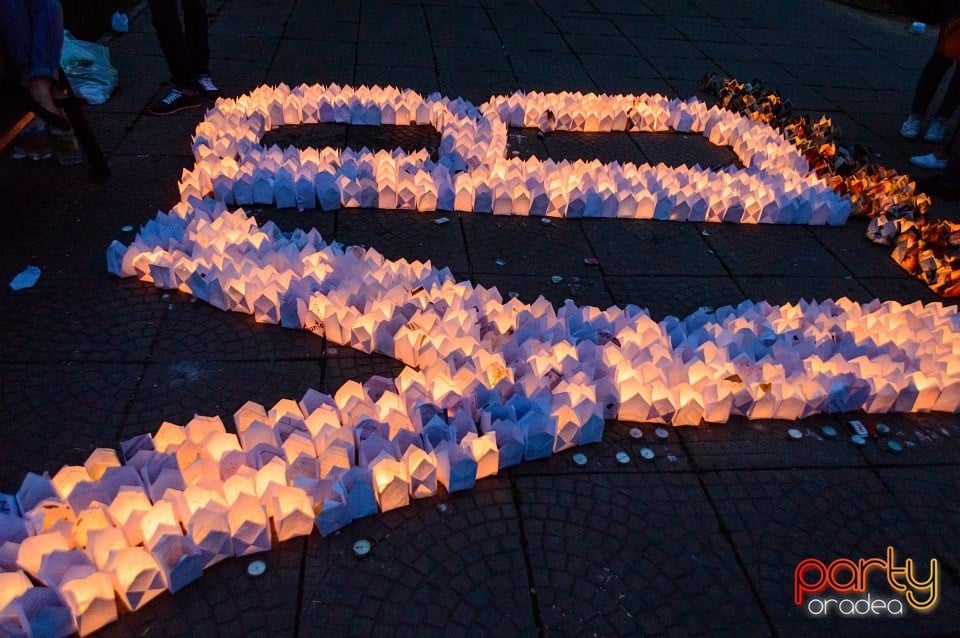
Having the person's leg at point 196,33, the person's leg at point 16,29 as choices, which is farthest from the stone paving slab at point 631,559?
the person's leg at point 196,33

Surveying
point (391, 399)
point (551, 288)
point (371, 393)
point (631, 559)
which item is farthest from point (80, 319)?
point (631, 559)

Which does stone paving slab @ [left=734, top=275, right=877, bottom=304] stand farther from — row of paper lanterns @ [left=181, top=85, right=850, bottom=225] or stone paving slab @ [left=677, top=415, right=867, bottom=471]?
stone paving slab @ [left=677, top=415, right=867, bottom=471]

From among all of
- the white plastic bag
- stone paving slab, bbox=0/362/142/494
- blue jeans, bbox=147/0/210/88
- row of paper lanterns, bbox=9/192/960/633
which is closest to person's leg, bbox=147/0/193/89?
blue jeans, bbox=147/0/210/88

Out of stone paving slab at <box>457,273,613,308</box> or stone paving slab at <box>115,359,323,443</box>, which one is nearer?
stone paving slab at <box>115,359,323,443</box>

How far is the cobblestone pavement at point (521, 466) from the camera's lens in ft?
7.06

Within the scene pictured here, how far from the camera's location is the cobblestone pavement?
215 cm

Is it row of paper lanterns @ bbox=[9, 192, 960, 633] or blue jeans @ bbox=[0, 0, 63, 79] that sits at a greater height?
blue jeans @ bbox=[0, 0, 63, 79]

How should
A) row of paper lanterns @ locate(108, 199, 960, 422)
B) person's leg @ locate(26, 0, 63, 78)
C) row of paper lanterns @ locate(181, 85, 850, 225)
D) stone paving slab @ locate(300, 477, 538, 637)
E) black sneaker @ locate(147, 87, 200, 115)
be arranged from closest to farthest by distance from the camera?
stone paving slab @ locate(300, 477, 538, 637) → row of paper lanterns @ locate(108, 199, 960, 422) → person's leg @ locate(26, 0, 63, 78) → row of paper lanterns @ locate(181, 85, 850, 225) → black sneaker @ locate(147, 87, 200, 115)

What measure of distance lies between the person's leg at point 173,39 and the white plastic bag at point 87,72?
0.54m

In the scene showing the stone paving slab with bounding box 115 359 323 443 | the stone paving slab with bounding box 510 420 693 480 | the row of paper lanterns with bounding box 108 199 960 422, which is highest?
the row of paper lanterns with bounding box 108 199 960 422

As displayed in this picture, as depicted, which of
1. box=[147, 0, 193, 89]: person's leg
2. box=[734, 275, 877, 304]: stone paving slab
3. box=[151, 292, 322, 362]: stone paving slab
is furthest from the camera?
box=[147, 0, 193, 89]: person's leg

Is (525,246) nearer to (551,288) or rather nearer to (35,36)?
(551,288)

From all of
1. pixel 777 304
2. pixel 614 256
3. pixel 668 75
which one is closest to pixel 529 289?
pixel 614 256

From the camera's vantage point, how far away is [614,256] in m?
4.04
